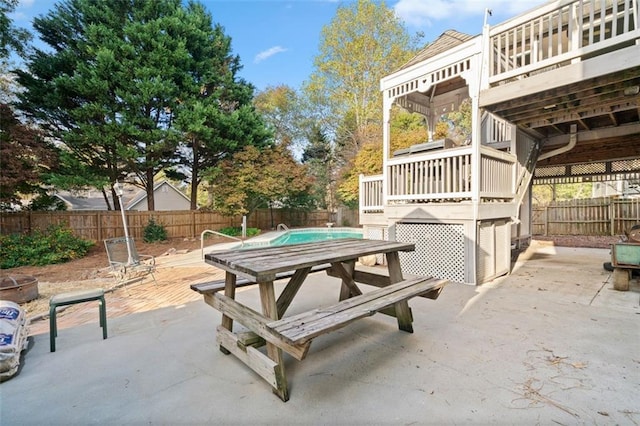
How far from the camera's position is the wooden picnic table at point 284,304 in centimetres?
175

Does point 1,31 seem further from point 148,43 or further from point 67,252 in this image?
point 67,252

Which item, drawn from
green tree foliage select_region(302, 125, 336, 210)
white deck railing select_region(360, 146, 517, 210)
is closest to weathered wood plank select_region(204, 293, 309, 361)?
white deck railing select_region(360, 146, 517, 210)

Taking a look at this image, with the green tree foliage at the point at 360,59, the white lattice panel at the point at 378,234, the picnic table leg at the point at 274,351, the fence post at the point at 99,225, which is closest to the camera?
the picnic table leg at the point at 274,351

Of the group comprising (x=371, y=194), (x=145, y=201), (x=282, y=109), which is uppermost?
(x=282, y=109)

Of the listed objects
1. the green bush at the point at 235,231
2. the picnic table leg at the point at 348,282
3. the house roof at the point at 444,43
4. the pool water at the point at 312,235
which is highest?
the house roof at the point at 444,43

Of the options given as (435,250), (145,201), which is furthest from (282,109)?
(435,250)

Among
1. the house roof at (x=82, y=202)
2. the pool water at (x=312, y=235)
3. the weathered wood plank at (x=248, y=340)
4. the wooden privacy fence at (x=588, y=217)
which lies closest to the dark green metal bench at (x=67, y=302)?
the weathered wood plank at (x=248, y=340)

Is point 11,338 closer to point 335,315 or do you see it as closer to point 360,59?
point 335,315

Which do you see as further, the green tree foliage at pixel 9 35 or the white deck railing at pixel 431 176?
the green tree foliage at pixel 9 35

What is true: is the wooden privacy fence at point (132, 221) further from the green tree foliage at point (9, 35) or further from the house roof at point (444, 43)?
the house roof at point (444, 43)

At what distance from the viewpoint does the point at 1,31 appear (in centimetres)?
794

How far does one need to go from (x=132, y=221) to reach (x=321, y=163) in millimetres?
12545

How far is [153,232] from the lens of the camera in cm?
1159

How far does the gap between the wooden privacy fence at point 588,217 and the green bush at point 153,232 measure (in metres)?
15.1
